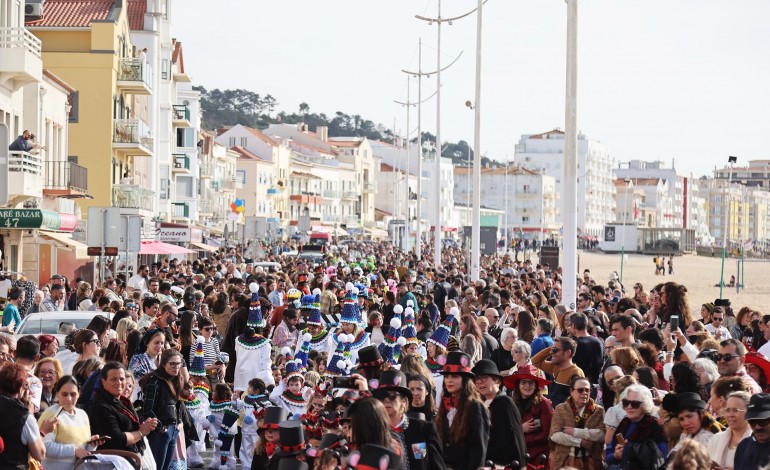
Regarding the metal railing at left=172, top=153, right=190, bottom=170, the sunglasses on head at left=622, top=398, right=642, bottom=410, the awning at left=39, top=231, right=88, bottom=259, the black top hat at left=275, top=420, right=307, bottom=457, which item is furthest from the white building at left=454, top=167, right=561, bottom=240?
the black top hat at left=275, top=420, right=307, bottom=457

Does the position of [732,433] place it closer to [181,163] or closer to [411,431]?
[411,431]

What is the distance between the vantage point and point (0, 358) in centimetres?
1079

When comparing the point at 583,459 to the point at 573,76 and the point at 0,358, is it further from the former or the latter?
the point at 573,76

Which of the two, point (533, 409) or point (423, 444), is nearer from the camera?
point (423, 444)

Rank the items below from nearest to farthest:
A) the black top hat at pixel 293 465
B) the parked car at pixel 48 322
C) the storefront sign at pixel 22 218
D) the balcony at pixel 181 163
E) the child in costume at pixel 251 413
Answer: the black top hat at pixel 293 465, the child in costume at pixel 251 413, the parked car at pixel 48 322, the storefront sign at pixel 22 218, the balcony at pixel 181 163

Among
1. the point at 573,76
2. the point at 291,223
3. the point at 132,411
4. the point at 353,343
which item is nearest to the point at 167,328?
the point at 353,343

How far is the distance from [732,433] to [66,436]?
4423 mm

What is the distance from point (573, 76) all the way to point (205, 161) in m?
69.5

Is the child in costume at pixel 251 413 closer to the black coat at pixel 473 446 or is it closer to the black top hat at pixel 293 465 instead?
the black coat at pixel 473 446

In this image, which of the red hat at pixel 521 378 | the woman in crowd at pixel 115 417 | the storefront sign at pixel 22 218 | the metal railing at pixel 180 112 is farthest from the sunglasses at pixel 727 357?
the metal railing at pixel 180 112

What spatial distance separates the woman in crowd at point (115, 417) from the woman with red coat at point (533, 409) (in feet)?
8.97

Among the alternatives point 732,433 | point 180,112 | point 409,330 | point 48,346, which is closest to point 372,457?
point 732,433

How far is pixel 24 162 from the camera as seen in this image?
28609 millimetres

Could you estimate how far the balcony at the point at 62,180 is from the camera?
113ft
